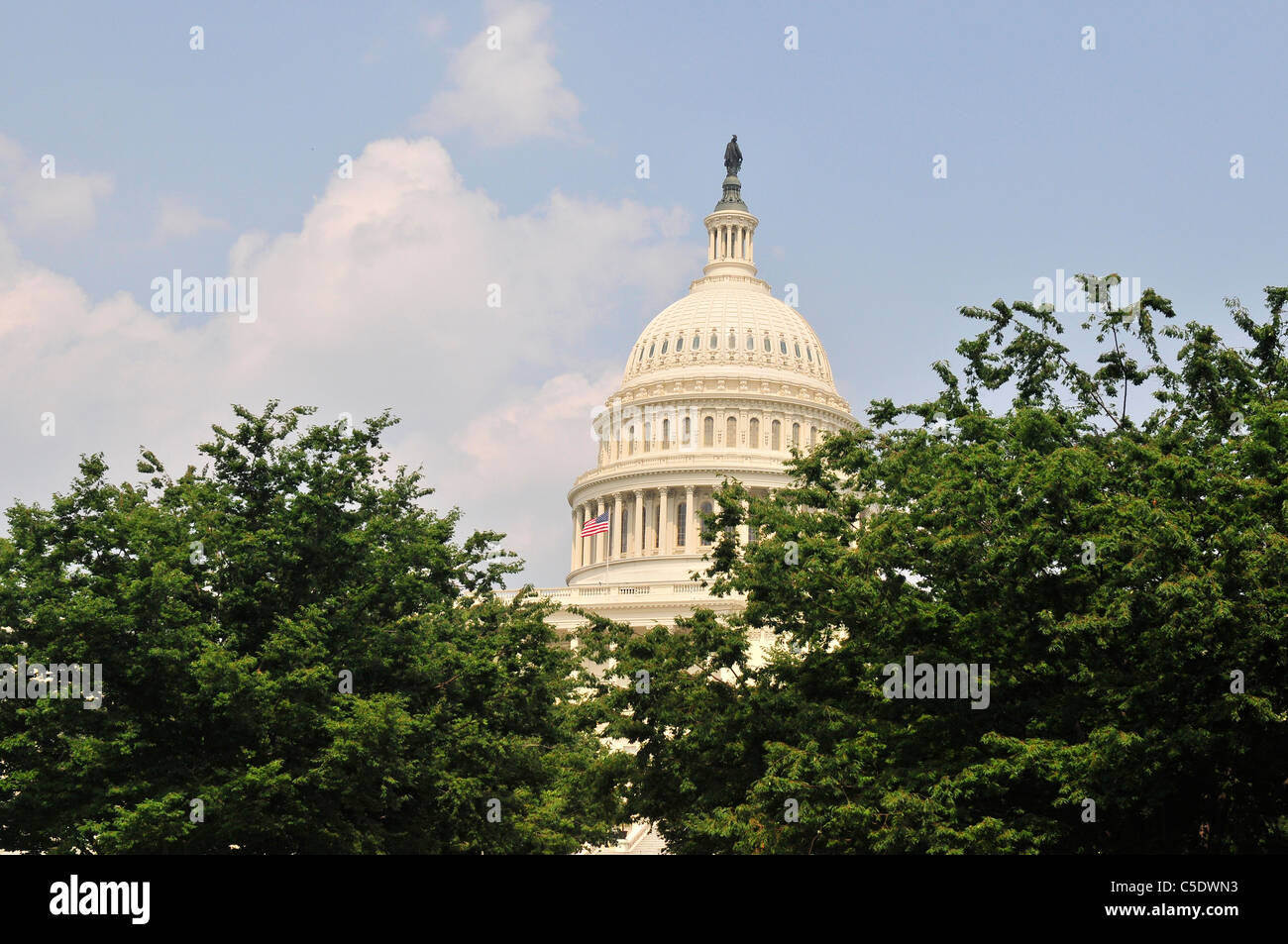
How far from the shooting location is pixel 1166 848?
30.0m

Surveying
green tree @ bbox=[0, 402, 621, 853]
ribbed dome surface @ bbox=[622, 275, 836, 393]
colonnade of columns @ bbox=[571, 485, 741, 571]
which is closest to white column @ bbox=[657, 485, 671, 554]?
colonnade of columns @ bbox=[571, 485, 741, 571]

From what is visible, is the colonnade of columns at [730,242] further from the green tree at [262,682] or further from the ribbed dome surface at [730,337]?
the green tree at [262,682]

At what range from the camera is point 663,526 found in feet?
369

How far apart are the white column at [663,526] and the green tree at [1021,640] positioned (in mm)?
73124

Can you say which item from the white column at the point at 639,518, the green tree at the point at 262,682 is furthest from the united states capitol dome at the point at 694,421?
the green tree at the point at 262,682

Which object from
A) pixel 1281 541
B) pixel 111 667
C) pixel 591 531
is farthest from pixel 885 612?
pixel 591 531

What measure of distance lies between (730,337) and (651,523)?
1716 cm

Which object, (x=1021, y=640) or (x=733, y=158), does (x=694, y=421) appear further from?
(x=1021, y=640)

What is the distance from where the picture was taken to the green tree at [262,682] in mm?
33375

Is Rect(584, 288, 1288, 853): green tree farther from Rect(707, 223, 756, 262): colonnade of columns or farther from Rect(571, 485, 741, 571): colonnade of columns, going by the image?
Rect(707, 223, 756, 262): colonnade of columns

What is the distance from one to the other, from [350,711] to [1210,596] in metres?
18.8

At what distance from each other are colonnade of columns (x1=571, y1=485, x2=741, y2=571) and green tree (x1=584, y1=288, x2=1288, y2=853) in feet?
237

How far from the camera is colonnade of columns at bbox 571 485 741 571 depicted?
366 feet

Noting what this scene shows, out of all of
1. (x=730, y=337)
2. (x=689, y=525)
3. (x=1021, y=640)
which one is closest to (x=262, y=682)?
(x=1021, y=640)
